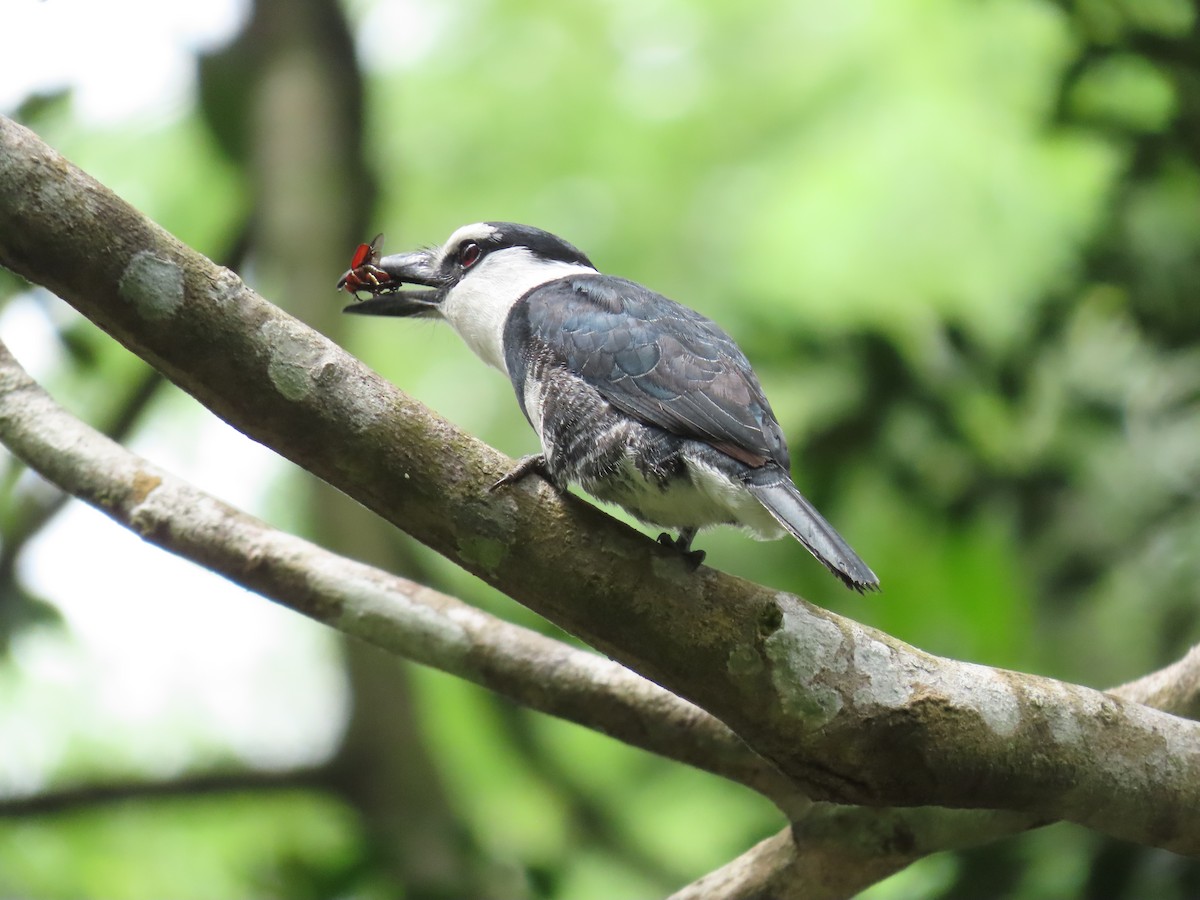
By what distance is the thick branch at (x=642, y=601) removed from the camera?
6.21 ft

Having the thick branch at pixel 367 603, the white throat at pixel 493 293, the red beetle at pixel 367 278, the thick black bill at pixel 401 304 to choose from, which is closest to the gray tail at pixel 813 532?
the thick branch at pixel 367 603

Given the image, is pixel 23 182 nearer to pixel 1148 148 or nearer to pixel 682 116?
pixel 1148 148

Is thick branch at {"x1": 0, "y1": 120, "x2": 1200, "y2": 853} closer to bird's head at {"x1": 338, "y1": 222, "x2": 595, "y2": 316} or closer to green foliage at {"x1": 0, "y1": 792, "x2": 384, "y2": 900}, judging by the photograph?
bird's head at {"x1": 338, "y1": 222, "x2": 595, "y2": 316}

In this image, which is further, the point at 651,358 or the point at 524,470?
the point at 651,358

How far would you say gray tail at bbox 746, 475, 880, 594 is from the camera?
2.10 metres

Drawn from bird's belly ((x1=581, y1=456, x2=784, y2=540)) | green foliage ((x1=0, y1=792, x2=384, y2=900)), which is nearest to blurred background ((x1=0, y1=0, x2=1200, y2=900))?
green foliage ((x1=0, y1=792, x2=384, y2=900))

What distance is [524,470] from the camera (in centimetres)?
218

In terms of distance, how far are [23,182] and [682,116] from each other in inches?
227

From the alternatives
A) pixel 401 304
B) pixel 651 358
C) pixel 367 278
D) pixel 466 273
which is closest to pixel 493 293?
pixel 466 273

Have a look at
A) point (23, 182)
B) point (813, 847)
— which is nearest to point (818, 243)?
point (813, 847)

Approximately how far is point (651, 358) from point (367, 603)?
83 cm

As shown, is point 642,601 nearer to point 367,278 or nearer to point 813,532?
point 813,532

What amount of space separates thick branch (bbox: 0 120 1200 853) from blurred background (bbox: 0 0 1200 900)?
1.16 metres

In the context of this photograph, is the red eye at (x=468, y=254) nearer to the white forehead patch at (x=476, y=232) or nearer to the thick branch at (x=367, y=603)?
the white forehead patch at (x=476, y=232)
